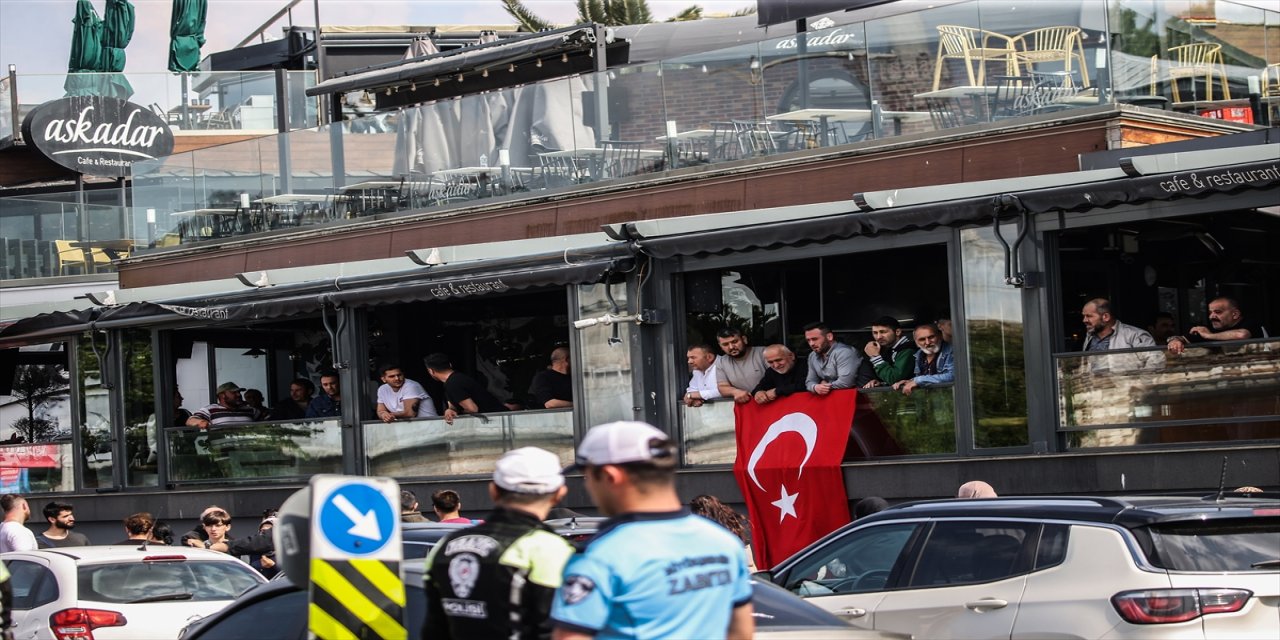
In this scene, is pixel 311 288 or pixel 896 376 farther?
pixel 311 288

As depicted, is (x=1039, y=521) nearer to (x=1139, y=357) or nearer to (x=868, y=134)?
(x=1139, y=357)

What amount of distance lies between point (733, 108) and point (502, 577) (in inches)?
479

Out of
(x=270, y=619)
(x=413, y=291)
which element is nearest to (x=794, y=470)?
Result: (x=413, y=291)

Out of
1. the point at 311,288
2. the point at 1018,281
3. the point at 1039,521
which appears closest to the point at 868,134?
the point at 1018,281

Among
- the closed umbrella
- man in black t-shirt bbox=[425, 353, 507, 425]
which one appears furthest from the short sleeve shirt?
the closed umbrella

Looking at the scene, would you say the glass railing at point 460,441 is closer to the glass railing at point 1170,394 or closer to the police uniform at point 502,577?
the glass railing at point 1170,394

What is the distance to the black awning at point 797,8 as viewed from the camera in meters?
18.9

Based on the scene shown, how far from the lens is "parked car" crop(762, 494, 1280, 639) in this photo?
743 centimetres

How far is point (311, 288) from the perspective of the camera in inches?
723

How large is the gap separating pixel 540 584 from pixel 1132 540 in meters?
3.70

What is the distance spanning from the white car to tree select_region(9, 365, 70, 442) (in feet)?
51.1

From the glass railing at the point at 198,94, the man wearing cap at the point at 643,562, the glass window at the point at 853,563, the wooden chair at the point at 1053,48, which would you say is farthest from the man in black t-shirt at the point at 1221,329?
the glass railing at the point at 198,94

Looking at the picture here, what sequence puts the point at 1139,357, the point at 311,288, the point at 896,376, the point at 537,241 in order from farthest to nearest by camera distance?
the point at 311,288
the point at 537,241
the point at 896,376
the point at 1139,357

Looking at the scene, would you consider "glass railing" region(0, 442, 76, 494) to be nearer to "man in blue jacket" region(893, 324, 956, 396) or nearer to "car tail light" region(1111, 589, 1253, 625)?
"man in blue jacket" region(893, 324, 956, 396)
